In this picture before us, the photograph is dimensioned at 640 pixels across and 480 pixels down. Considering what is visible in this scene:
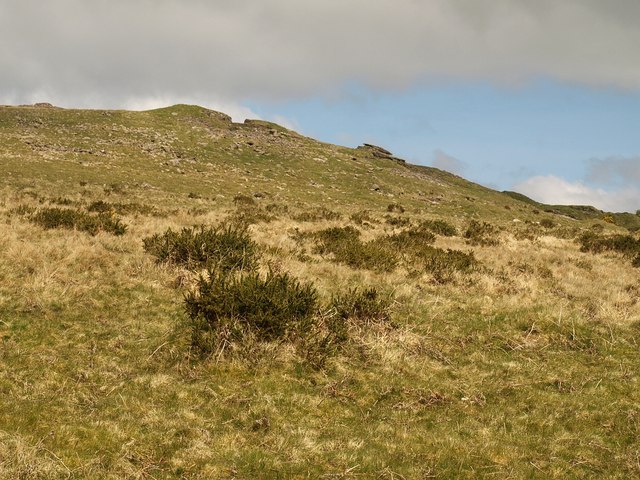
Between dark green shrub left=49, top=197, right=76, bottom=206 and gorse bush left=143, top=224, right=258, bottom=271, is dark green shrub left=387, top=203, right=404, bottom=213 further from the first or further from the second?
gorse bush left=143, top=224, right=258, bottom=271

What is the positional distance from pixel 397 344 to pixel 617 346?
4.64 m

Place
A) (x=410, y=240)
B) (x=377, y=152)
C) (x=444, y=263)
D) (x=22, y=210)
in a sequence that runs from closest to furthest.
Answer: (x=444, y=263), (x=22, y=210), (x=410, y=240), (x=377, y=152)

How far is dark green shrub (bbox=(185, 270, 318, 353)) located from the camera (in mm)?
→ 8594

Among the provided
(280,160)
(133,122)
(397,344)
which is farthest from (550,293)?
(133,122)

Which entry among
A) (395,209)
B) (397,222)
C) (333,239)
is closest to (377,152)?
(395,209)

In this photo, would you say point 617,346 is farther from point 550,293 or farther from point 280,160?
point 280,160

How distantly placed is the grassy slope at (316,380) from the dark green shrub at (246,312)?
438mm

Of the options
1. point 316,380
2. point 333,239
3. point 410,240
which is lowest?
point 316,380

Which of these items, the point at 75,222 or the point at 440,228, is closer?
the point at 75,222

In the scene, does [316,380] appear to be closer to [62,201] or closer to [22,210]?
[22,210]

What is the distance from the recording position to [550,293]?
13992mm

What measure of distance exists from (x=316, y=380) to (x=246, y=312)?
191 cm

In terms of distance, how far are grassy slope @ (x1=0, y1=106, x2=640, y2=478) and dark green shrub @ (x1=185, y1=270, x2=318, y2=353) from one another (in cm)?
44

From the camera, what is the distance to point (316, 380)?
316 inches
